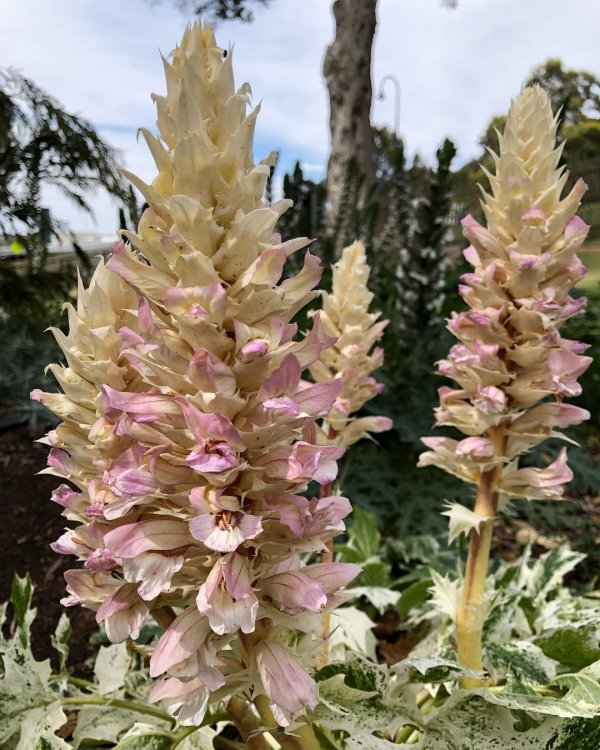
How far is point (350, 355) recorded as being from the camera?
1.32 meters

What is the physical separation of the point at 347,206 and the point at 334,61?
4.23m

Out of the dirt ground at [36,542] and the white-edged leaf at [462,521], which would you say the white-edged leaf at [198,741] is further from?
the dirt ground at [36,542]

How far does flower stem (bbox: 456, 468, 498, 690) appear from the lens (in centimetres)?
122

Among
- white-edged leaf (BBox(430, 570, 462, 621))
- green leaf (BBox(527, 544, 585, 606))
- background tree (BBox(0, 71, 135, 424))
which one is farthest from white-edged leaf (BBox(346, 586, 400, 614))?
background tree (BBox(0, 71, 135, 424))

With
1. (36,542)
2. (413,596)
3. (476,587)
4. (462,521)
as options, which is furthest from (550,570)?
(36,542)

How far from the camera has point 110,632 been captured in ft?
2.31

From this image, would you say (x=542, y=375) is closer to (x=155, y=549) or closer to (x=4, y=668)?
(x=155, y=549)

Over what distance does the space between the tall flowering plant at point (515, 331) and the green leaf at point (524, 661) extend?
9 centimetres

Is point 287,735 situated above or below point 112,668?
above

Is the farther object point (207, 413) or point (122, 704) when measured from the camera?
point (122, 704)

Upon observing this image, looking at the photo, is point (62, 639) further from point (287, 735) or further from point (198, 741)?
point (287, 735)

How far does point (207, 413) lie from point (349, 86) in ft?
27.6

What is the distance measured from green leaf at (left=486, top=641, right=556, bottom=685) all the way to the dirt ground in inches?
52.2

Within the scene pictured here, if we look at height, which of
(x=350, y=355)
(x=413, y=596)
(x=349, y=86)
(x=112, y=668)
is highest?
(x=349, y=86)
